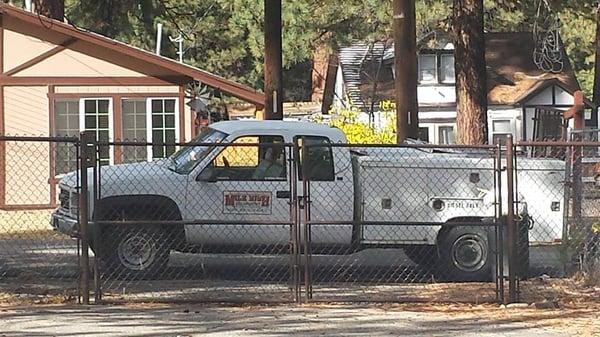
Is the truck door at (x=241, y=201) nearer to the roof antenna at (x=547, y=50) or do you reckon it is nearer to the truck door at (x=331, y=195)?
the truck door at (x=331, y=195)

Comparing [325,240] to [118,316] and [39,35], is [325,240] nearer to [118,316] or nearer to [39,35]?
[118,316]

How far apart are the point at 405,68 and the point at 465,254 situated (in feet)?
22.9

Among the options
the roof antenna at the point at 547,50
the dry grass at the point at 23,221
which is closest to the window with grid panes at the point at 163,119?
the dry grass at the point at 23,221

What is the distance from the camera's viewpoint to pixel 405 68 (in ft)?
62.6

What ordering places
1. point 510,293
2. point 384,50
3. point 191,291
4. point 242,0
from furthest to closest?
point 384,50, point 242,0, point 191,291, point 510,293

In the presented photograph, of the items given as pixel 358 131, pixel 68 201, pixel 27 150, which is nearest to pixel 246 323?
pixel 68 201

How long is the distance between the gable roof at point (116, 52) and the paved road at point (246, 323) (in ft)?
44.1

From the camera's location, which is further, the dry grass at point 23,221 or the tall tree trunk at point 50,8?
the tall tree trunk at point 50,8

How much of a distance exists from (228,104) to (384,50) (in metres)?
8.85

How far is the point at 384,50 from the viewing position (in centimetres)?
4147

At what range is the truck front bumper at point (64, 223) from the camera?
12.1 meters

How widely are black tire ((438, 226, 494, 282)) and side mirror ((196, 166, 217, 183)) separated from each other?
2772mm

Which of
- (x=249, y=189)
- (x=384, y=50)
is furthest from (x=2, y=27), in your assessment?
(x=384, y=50)

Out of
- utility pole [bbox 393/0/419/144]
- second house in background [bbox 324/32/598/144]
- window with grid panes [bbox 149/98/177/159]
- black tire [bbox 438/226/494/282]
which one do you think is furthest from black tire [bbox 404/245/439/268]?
second house in background [bbox 324/32/598/144]
